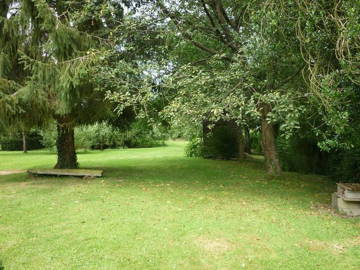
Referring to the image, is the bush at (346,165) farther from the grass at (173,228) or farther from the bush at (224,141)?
the bush at (224,141)

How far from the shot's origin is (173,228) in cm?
503

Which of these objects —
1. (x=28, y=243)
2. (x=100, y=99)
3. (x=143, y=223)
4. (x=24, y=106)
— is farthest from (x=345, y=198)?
(x=24, y=106)

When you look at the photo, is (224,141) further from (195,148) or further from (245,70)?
(245,70)

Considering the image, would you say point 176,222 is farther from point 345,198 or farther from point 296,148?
point 296,148

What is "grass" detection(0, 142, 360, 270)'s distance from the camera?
390 cm

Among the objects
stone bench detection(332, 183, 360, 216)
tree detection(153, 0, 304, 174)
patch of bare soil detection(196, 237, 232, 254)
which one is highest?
tree detection(153, 0, 304, 174)

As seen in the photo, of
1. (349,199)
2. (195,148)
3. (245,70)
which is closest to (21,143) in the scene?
(195,148)

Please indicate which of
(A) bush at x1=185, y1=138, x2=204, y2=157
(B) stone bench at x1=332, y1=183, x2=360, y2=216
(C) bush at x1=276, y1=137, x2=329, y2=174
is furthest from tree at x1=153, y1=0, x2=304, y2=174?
(A) bush at x1=185, y1=138, x2=204, y2=157

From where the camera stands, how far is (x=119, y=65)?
8008mm

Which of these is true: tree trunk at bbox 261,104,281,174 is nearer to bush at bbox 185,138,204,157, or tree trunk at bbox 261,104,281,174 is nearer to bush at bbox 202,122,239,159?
bush at bbox 202,122,239,159

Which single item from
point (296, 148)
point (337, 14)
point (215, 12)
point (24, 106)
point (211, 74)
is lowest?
point (296, 148)

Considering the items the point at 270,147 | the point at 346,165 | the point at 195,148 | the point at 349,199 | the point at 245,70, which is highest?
the point at 245,70

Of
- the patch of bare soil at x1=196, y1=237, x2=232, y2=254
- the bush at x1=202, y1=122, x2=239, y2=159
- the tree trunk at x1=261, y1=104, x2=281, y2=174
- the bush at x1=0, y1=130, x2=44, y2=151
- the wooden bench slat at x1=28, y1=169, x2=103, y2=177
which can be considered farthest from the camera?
the bush at x1=0, y1=130, x2=44, y2=151

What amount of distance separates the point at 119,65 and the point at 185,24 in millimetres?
2391
